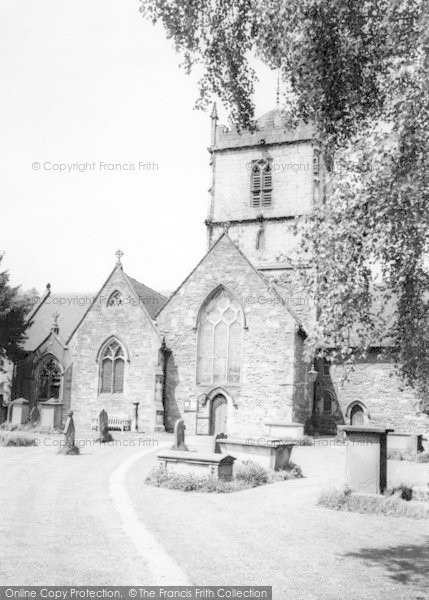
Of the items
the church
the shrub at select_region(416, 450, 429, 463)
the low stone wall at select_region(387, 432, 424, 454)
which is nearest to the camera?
the shrub at select_region(416, 450, 429, 463)

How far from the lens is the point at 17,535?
8383 mm

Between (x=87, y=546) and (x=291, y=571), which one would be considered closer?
(x=291, y=571)

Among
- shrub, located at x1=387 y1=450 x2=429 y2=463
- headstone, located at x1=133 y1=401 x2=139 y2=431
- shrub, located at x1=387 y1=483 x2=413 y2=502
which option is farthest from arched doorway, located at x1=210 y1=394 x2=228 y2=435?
shrub, located at x1=387 y1=483 x2=413 y2=502

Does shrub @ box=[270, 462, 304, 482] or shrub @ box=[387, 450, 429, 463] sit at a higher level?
shrub @ box=[270, 462, 304, 482]

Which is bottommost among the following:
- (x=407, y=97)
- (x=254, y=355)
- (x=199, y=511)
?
(x=199, y=511)

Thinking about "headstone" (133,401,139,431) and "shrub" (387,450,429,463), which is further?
"headstone" (133,401,139,431)

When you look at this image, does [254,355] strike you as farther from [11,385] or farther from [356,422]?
[11,385]

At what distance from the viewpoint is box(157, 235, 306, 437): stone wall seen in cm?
2764

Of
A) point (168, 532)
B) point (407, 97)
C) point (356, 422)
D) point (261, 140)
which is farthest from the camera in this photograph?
point (261, 140)

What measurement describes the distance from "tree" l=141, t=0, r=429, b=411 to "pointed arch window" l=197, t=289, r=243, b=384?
19.9 meters

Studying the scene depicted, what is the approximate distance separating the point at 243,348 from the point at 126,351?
5.96 metres

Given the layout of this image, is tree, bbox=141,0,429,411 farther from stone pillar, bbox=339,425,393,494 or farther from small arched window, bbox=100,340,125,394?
small arched window, bbox=100,340,125,394

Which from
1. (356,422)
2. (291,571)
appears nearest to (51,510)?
(291,571)

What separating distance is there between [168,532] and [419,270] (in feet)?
16.7
